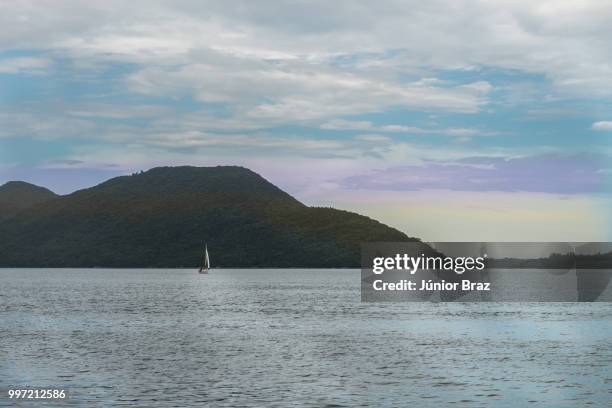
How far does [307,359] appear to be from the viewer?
7581 centimetres

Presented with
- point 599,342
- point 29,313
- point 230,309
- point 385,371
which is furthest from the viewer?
point 230,309

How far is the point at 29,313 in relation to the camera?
455 feet

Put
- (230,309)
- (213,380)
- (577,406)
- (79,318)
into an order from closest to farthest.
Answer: (577,406), (213,380), (79,318), (230,309)

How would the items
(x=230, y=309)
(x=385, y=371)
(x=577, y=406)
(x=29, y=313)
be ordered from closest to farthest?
1. (x=577, y=406)
2. (x=385, y=371)
3. (x=29, y=313)
4. (x=230, y=309)

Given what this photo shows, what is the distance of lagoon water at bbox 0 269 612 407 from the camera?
184 feet

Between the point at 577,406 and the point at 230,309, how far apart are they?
357ft

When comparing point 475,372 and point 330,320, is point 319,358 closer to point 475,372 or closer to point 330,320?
point 475,372

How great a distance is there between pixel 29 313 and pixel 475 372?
91.1m

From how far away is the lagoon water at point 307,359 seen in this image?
56.2 meters

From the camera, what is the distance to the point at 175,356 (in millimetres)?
77750

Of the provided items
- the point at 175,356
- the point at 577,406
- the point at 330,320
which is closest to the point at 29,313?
the point at 330,320

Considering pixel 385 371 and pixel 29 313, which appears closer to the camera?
pixel 385 371

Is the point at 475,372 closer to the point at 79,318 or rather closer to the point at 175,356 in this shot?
the point at 175,356

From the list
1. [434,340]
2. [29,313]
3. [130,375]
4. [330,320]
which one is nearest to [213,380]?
[130,375]
